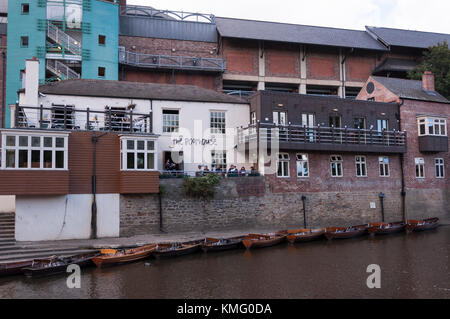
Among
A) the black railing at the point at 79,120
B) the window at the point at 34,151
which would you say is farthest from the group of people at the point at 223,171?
the window at the point at 34,151

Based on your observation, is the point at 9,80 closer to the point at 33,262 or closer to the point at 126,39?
the point at 126,39

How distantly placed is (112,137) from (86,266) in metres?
7.54

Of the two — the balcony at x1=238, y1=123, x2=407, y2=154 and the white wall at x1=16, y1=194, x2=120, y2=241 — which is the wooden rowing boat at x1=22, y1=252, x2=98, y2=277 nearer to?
the white wall at x1=16, y1=194, x2=120, y2=241

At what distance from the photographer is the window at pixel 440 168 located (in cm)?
3300

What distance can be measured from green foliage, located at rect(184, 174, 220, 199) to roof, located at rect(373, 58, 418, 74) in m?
27.9

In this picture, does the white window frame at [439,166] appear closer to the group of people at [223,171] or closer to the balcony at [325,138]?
the balcony at [325,138]

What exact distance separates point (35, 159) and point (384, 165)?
23192 millimetres

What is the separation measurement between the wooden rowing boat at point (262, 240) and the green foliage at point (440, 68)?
1009 inches

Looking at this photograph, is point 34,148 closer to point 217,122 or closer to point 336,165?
point 217,122

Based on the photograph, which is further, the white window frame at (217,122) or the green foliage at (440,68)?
the green foliage at (440,68)

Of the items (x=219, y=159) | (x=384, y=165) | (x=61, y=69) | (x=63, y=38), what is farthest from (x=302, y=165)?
(x=63, y=38)

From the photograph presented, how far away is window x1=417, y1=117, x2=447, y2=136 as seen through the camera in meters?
32.0

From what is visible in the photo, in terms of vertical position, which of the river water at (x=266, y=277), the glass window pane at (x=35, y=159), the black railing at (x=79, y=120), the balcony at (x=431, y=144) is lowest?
the river water at (x=266, y=277)
